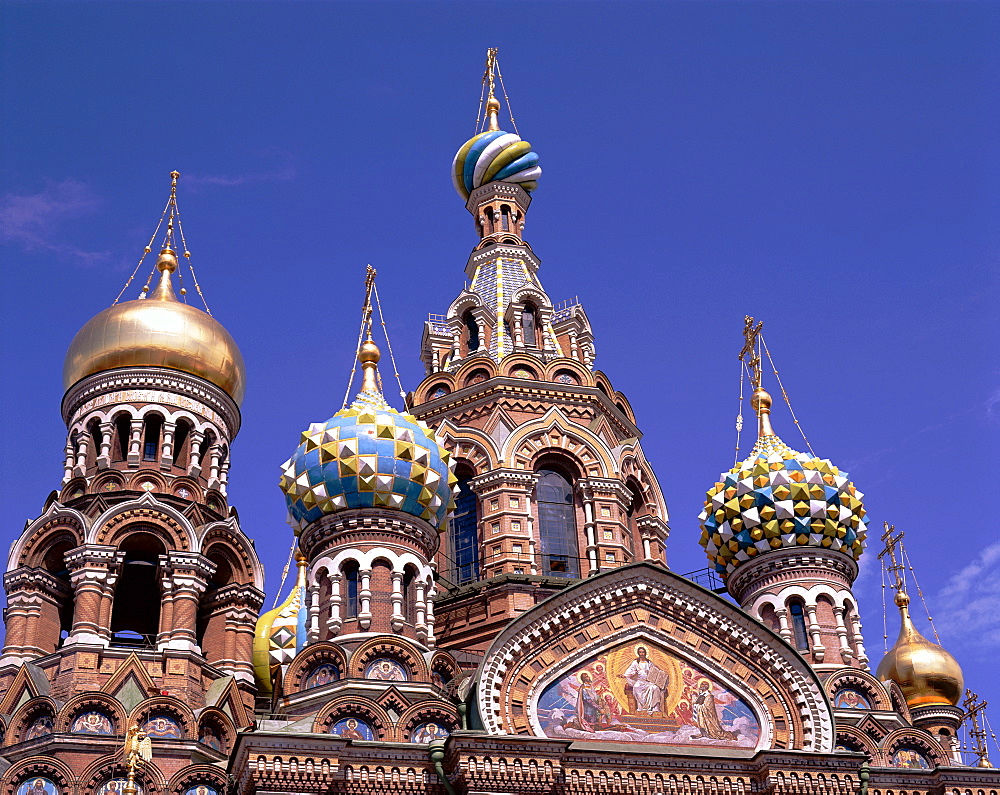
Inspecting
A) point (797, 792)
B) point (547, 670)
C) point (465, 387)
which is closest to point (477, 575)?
point (465, 387)

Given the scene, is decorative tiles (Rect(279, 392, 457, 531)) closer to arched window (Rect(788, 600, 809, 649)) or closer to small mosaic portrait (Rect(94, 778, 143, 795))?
small mosaic portrait (Rect(94, 778, 143, 795))

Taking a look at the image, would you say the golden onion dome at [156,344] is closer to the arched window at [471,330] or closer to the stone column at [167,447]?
the stone column at [167,447]

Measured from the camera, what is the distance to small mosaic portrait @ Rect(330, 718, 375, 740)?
19.9 metres

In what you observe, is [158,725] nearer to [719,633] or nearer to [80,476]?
[80,476]

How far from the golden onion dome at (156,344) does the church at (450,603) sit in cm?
5

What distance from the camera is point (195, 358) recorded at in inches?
1009

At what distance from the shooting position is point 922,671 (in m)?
29.4

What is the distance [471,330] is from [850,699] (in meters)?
9.33

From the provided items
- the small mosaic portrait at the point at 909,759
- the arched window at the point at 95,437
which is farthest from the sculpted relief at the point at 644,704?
the arched window at the point at 95,437

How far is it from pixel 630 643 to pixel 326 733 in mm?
3912

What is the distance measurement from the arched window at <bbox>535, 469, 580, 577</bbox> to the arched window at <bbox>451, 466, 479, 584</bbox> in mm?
1009

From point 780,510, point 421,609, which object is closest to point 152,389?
point 421,609

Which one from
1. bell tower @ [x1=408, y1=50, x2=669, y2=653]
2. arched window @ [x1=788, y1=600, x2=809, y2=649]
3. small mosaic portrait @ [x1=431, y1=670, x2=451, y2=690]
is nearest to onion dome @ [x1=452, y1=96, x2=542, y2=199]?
bell tower @ [x1=408, y1=50, x2=669, y2=653]

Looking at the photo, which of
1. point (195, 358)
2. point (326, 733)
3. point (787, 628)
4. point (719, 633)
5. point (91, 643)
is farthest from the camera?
point (195, 358)
